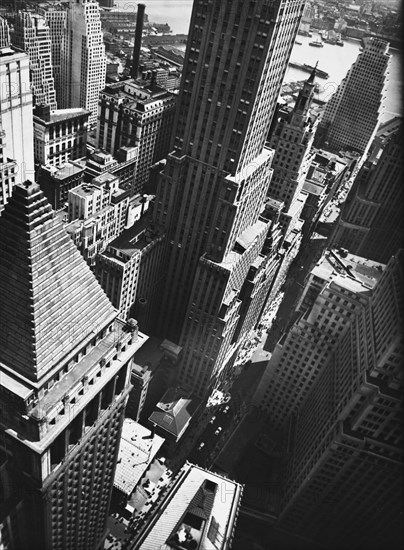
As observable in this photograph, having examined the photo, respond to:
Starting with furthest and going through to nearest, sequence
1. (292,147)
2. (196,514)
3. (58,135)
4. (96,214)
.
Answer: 1. (58,135)
2. (292,147)
3. (96,214)
4. (196,514)

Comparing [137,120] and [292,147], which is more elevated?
[292,147]

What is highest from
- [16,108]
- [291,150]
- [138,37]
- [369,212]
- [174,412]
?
[16,108]

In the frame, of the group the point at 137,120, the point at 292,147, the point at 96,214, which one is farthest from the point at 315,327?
the point at 137,120

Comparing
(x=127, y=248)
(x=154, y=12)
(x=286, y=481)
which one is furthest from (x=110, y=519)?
(x=154, y=12)

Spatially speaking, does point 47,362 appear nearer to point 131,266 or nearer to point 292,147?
point 131,266

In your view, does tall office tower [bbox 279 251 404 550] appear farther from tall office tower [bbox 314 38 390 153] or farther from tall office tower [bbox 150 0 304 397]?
tall office tower [bbox 314 38 390 153]

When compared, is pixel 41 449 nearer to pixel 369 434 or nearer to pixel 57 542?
pixel 57 542
